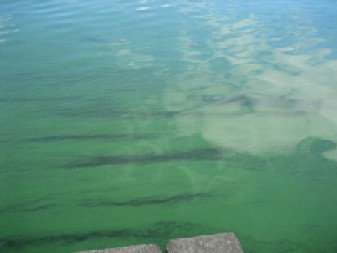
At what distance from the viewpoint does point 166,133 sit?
6.98 ft

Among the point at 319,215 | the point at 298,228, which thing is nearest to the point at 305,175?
the point at 319,215

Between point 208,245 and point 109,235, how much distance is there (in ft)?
1.62

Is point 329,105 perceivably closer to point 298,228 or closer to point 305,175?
point 305,175

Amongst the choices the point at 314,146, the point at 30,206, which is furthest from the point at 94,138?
the point at 314,146

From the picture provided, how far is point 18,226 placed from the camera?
1494 millimetres

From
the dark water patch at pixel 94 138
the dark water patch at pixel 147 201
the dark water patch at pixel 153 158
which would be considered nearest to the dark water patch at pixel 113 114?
the dark water patch at pixel 94 138

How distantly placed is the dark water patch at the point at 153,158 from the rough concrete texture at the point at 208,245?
Answer: 28.4 inches

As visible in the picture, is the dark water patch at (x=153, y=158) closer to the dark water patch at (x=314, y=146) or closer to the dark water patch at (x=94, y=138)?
the dark water patch at (x=94, y=138)

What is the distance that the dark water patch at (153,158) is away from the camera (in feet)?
6.16

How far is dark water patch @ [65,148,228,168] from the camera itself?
1879mm

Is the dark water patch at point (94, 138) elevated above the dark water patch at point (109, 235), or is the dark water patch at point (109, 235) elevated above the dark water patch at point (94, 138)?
the dark water patch at point (94, 138)

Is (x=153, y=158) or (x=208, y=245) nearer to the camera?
(x=208, y=245)

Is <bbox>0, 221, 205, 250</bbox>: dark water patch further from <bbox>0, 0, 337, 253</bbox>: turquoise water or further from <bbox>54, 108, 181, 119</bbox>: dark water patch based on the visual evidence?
<bbox>54, 108, 181, 119</bbox>: dark water patch

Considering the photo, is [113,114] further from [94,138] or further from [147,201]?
[147,201]
